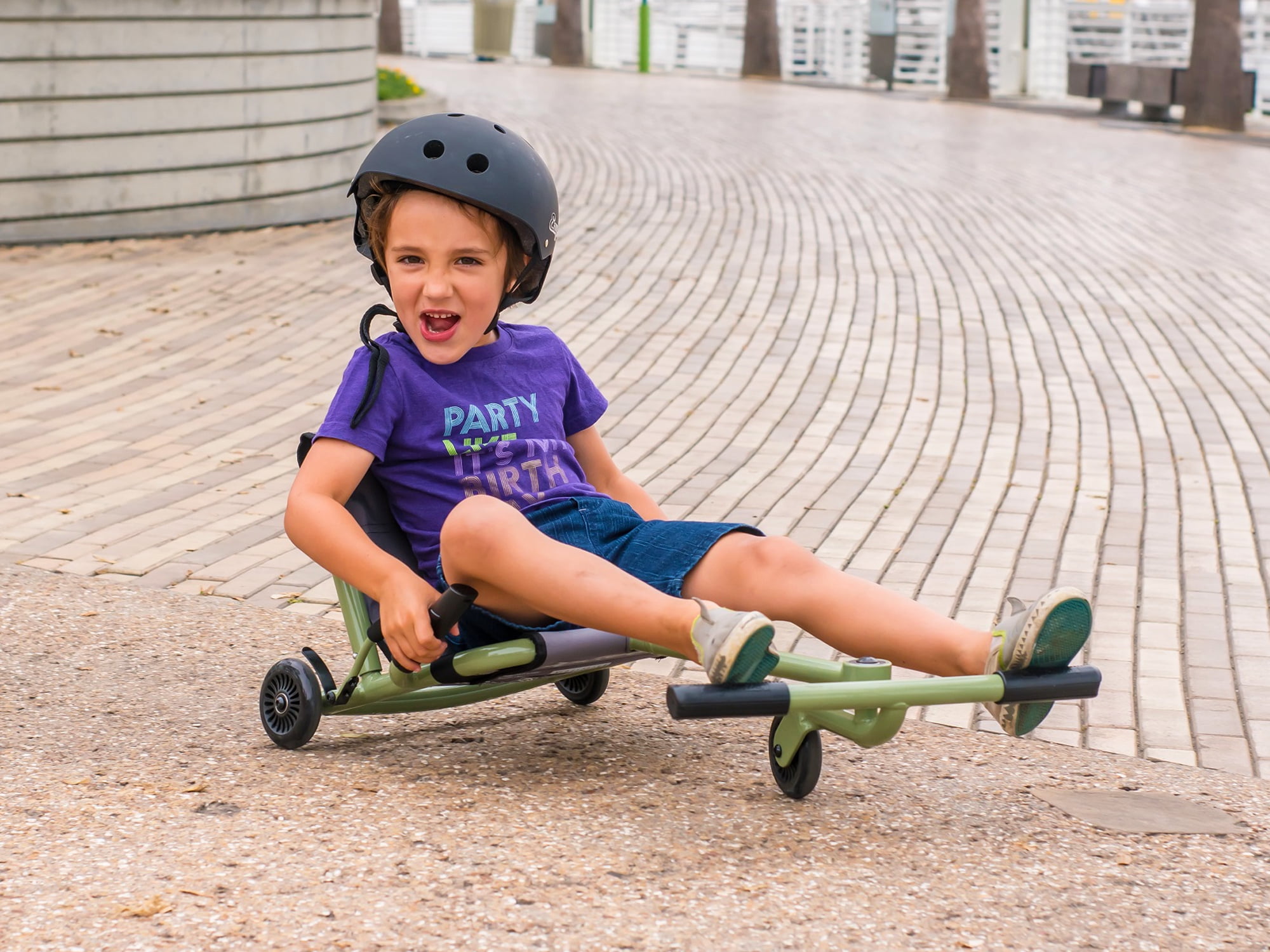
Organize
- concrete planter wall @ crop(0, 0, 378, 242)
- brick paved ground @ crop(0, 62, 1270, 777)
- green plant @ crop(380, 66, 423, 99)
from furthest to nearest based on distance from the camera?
green plant @ crop(380, 66, 423, 99), concrete planter wall @ crop(0, 0, 378, 242), brick paved ground @ crop(0, 62, 1270, 777)

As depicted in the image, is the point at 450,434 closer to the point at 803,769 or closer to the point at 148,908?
the point at 803,769

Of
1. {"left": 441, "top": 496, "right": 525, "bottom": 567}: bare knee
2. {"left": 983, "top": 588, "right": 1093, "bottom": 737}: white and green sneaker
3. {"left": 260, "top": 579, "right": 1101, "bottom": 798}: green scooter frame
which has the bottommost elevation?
{"left": 260, "top": 579, "right": 1101, "bottom": 798}: green scooter frame

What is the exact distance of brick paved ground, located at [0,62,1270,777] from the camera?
445cm

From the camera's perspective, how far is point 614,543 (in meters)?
3.02

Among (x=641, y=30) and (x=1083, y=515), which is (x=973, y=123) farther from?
(x=1083, y=515)

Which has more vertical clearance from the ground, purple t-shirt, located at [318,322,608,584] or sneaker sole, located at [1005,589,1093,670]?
purple t-shirt, located at [318,322,608,584]

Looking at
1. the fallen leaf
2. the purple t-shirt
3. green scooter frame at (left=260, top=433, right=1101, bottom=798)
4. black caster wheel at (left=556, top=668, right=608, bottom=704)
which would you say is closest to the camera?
the fallen leaf

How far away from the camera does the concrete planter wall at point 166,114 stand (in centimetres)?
909

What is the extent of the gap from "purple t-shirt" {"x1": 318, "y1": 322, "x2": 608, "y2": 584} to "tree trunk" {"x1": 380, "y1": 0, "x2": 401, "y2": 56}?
2892 cm

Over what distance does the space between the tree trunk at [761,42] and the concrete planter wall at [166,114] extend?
17.6m

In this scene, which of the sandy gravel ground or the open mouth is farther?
the open mouth

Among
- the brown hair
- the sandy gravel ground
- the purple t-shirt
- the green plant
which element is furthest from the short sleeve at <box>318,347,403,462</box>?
the green plant

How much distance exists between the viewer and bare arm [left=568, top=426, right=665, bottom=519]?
3.41m

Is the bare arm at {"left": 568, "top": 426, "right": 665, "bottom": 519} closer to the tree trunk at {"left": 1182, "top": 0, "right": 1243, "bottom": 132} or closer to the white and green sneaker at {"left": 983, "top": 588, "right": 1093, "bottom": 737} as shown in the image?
the white and green sneaker at {"left": 983, "top": 588, "right": 1093, "bottom": 737}
